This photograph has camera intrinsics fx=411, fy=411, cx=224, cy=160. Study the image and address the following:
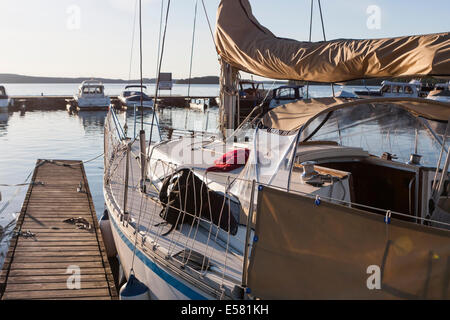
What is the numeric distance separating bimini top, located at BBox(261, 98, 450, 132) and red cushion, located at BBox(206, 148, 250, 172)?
1146 millimetres

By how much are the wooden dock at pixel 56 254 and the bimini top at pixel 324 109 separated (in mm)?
3593

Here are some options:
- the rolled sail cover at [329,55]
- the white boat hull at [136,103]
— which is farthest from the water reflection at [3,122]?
the rolled sail cover at [329,55]

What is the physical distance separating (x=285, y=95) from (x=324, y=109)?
110 feet

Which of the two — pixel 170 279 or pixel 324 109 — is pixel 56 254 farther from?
pixel 324 109

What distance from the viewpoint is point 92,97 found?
44.3 m

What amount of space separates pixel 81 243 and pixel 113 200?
1273mm

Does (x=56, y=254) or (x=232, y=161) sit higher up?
(x=232, y=161)

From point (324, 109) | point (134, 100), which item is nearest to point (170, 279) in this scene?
point (324, 109)

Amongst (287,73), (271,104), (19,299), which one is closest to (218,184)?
(287,73)

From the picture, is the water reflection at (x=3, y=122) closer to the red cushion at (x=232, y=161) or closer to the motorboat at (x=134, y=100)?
the motorboat at (x=134, y=100)

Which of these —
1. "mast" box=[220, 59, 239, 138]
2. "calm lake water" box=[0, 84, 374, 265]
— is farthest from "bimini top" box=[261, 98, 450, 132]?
"calm lake water" box=[0, 84, 374, 265]

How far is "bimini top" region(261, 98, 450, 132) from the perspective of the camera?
165 inches
